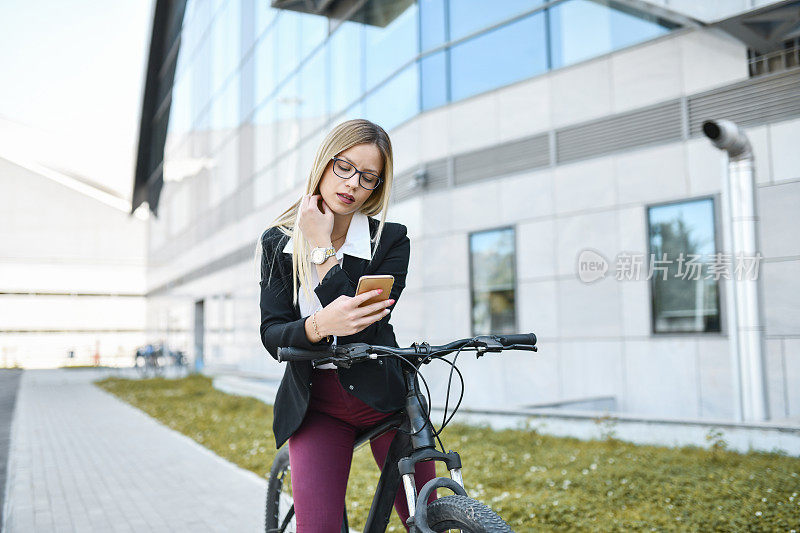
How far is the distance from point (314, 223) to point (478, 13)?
494 inches

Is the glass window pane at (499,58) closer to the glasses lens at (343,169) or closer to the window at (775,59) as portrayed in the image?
the window at (775,59)

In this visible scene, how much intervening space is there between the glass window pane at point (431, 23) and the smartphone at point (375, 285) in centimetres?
1307

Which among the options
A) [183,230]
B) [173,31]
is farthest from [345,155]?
[173,31]

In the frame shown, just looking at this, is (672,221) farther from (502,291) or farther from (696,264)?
(502,291)

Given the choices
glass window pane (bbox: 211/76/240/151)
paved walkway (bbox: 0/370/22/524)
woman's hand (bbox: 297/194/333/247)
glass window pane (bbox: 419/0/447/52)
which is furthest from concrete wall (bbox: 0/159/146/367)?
woman's hand (bbox: 297/194/333/247)

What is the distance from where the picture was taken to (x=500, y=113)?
13.1 m

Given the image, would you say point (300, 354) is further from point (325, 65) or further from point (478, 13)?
point (325, 65)

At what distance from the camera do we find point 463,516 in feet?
5.98

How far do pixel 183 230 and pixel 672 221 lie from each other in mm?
29856

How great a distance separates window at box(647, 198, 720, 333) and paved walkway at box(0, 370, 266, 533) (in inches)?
257

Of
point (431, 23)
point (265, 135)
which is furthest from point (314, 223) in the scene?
point (265, 135)

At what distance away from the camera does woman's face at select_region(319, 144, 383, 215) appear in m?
2.19

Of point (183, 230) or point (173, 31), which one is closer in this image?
point (183, 230)

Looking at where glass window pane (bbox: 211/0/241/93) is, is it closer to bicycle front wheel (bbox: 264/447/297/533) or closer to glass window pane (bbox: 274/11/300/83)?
glass window pane (bbox: 274/11/300/83)
